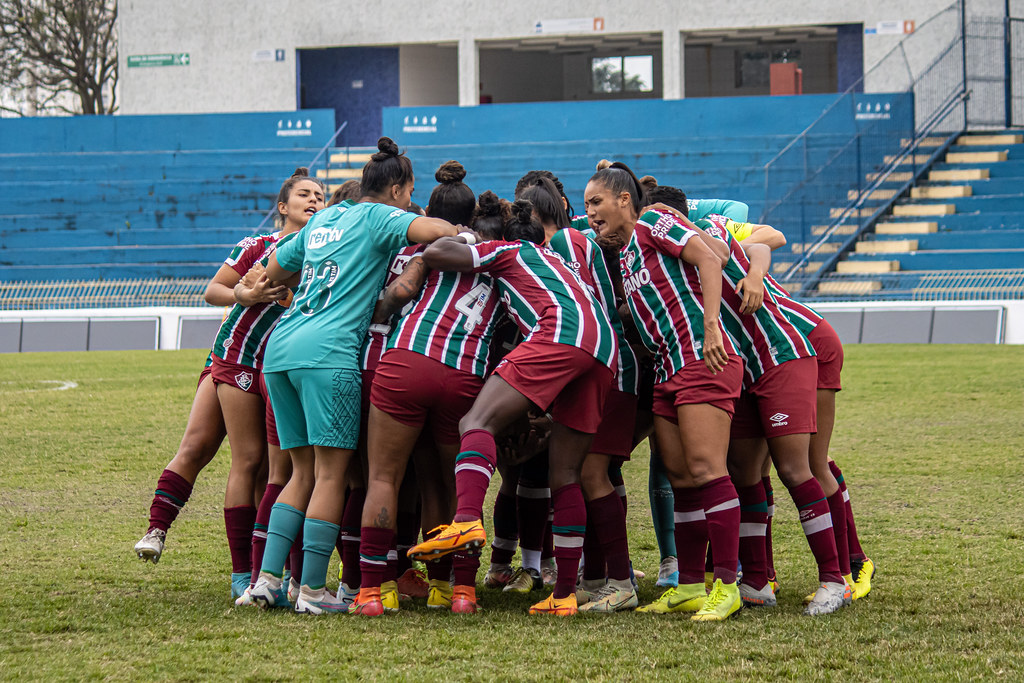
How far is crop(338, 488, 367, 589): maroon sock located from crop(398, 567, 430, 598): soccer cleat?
0.25m

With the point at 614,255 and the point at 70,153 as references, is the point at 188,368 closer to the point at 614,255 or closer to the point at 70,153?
the point at 614,255

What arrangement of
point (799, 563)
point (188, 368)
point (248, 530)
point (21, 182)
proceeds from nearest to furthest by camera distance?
point (248, 530)
point (799, 563)
point (188, 368)
point (21, 182)

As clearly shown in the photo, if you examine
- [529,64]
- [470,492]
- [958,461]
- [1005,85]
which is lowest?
[958,461]

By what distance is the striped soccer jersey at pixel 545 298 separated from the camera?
448 cm

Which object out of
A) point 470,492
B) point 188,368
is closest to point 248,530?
point 470,492

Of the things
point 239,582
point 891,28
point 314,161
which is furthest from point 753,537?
point 891,28

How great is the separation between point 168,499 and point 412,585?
1185 mm

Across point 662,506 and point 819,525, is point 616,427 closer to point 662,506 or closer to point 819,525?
point 662,506

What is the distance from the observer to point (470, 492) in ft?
13.8

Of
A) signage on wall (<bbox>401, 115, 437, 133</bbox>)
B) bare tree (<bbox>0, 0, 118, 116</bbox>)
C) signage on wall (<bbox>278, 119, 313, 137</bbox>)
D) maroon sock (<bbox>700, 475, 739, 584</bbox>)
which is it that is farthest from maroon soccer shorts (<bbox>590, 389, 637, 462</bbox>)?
bare tree (<bbox>0, 0, 118, 116</bbox>)

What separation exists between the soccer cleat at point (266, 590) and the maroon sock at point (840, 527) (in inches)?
90.6

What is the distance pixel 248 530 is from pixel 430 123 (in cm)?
2219

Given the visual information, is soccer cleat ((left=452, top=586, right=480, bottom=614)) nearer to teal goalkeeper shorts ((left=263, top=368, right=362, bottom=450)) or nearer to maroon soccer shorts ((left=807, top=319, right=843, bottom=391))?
teal goalkeeper shorts ((left=263, top=368, right=362, bottom=450))

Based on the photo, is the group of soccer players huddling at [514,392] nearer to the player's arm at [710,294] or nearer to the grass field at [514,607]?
the player's arm at [710,294]
